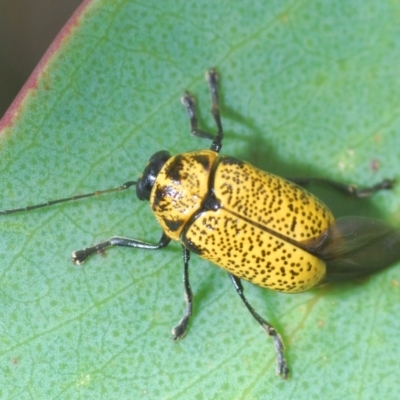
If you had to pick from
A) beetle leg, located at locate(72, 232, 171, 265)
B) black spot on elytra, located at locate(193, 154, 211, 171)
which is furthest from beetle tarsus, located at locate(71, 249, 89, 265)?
black spot on elytra, located at locate(193, 154, 211, 171)

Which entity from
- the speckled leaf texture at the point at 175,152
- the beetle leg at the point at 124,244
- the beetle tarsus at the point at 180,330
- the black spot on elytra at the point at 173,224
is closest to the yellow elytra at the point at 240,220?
the black spot on elytra at the point at 173,224

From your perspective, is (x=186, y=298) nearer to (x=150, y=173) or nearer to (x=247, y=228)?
(x=247, y=228)

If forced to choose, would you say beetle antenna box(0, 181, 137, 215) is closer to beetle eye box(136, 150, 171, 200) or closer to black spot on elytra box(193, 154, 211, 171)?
beetle eye box(136, 150, 171, 200)

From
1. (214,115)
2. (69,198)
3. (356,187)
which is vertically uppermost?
(214,115)

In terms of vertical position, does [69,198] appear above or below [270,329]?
above

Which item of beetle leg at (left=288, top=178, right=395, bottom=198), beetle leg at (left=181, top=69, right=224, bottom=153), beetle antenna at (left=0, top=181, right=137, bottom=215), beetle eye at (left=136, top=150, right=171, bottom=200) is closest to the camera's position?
beetle antenna at (left=0, top=181, right=137, bottom=215)

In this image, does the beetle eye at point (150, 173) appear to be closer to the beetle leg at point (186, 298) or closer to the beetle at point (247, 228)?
the beetle at point (247, 228)

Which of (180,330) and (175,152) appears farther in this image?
(175,152)

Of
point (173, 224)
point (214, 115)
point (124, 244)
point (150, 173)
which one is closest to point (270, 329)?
point (173, 224)
